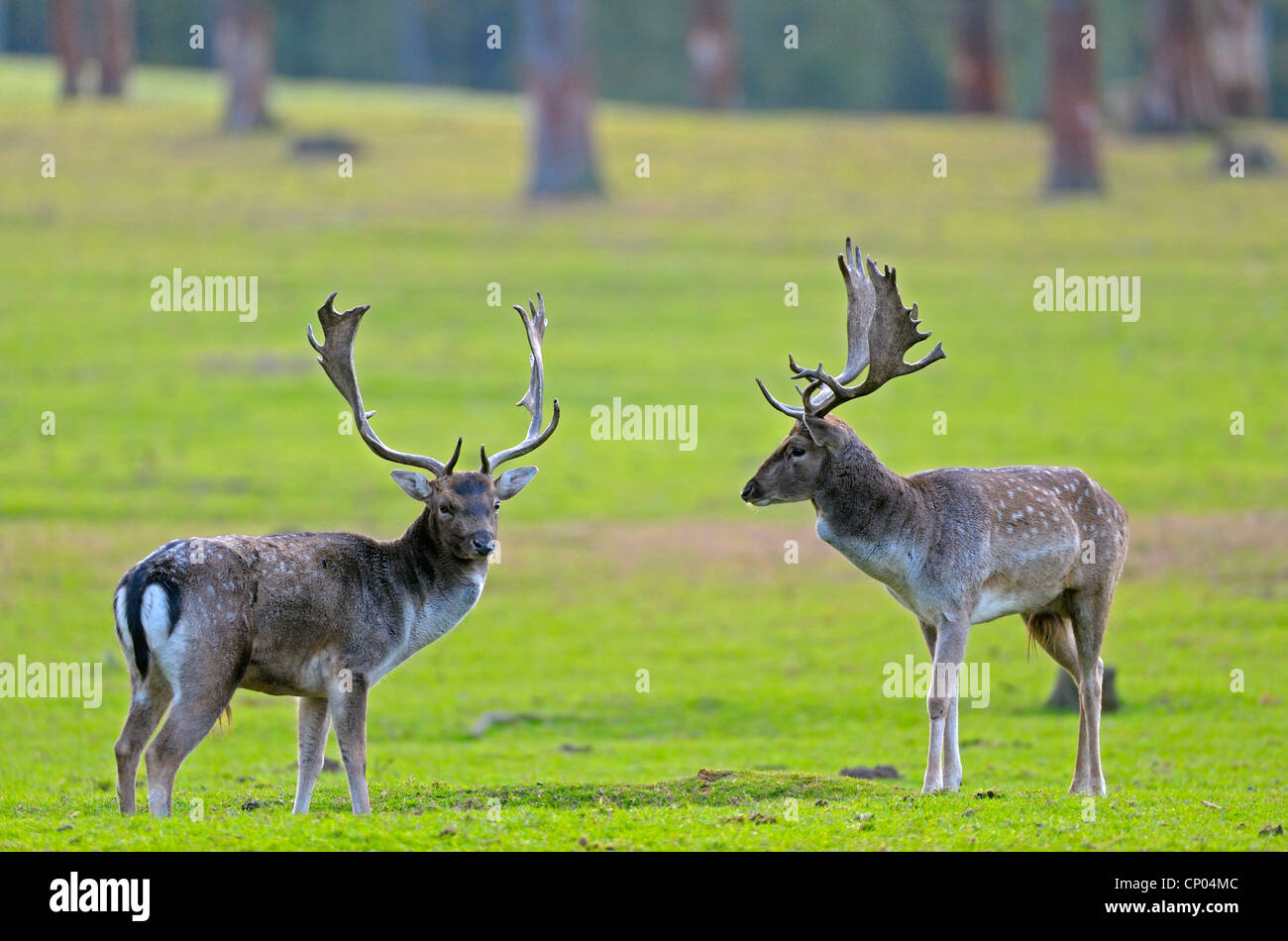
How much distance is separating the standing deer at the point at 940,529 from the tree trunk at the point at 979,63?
4560cm

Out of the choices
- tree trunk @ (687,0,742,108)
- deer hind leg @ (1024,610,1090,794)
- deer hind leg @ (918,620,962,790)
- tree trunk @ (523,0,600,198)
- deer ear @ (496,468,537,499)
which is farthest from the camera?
tree trunk @ (687,0,742,108)

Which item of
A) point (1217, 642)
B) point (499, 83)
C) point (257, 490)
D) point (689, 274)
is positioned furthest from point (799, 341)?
point (499, 83)

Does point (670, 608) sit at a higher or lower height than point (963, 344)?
lower

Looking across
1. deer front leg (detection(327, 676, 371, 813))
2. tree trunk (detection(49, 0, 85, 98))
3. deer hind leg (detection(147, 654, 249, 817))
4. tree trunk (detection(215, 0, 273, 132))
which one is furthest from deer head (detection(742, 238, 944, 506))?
tree trunk (detection(49, 0, 85, 98))

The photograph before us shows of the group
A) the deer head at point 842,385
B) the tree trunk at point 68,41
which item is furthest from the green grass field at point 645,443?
the deer head at point 842,385

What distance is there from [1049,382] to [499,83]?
52.6 meters

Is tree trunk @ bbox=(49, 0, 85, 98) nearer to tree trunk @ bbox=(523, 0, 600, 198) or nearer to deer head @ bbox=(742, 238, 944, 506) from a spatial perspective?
tree trunk @ bbox=(523, 0, 600, 198)

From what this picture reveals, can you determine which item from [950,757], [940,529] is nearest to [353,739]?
[950,757]

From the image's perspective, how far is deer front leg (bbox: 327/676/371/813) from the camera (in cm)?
1080

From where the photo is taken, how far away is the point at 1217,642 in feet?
63.4

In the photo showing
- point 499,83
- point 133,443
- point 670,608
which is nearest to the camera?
point 670,608

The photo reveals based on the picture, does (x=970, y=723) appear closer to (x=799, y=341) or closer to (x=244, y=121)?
(x=799, y=341)

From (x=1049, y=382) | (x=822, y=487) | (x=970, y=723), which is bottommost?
(x=970, y=723)
